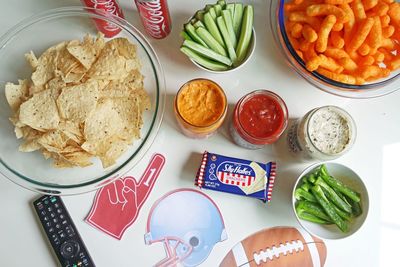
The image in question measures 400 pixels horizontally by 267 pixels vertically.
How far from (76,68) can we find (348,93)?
2.38 ft

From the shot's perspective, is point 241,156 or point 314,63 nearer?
point 314,63

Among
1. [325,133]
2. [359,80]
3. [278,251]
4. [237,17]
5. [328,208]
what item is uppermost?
[237,17]

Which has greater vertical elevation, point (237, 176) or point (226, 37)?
point (226, 37)

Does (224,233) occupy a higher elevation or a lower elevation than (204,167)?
lower

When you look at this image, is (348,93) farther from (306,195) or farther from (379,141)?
(306,195)

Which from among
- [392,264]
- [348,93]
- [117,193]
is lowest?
[392,264]

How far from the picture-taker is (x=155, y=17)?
0.94 meters

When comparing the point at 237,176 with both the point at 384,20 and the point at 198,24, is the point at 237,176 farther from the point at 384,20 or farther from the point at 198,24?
the point at 384,20

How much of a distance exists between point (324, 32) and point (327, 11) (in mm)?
58

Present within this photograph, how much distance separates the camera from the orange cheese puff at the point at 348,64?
36.1 inches

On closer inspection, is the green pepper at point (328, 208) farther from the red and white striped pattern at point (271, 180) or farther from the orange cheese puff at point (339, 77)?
the orange cheese puff at point (339, 77)

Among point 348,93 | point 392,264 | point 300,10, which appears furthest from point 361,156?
point 300,10

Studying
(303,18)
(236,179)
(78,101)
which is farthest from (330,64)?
(78,101)

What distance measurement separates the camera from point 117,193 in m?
0.99
